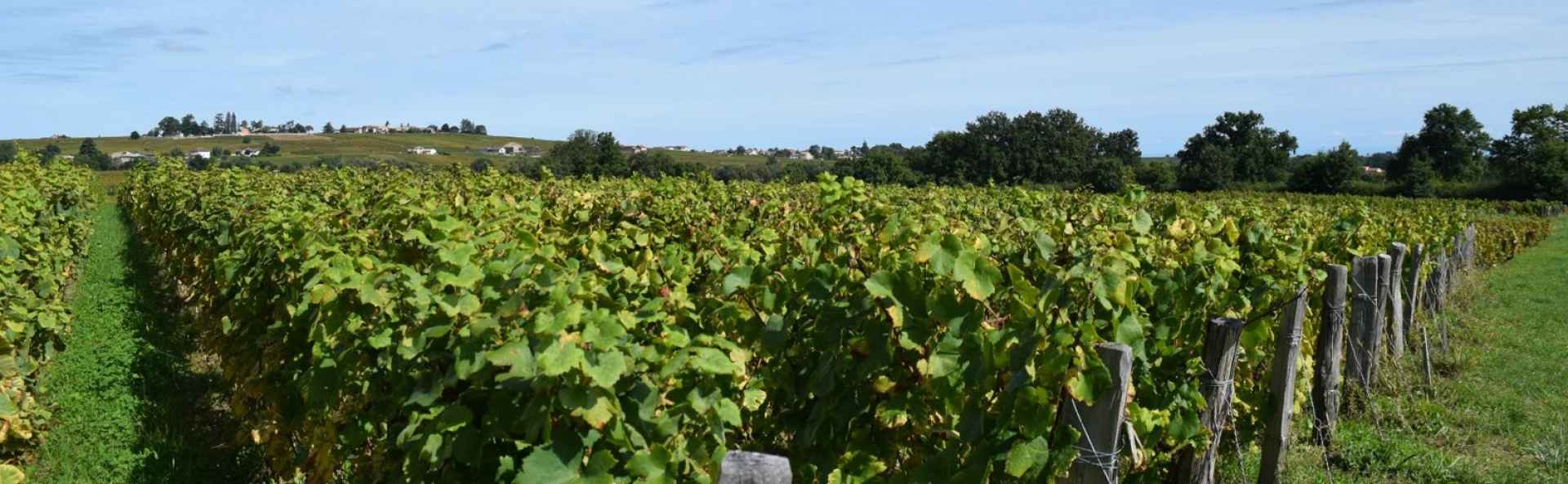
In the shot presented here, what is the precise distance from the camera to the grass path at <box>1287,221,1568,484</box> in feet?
17.5

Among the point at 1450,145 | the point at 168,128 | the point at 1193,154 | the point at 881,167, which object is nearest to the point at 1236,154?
the point at 1193,154

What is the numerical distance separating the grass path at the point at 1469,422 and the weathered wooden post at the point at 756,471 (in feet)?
13.7

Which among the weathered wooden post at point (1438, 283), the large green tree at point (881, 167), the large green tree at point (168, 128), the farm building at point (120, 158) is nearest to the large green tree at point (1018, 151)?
the large green tree at point (881, 167)

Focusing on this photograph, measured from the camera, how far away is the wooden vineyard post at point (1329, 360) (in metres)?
5.30

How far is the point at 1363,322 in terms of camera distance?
620 centimetres

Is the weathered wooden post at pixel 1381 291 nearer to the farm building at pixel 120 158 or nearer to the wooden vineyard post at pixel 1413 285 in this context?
the wooden vineyard post at pixel 1413 285

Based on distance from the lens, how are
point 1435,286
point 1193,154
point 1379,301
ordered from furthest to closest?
point 1193,154 < point 1435,286 < point 1379,301

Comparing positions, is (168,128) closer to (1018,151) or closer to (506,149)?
(506,149)

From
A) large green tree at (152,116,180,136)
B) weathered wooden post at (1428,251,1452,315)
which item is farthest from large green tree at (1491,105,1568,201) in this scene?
large green tree at (152,116,180,136)

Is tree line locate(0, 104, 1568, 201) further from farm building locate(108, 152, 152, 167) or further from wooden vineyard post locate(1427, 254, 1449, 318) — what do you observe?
wooden vineyard post locate(1427, 254, 1449, 318)

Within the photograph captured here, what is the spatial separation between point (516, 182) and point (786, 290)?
330 inches

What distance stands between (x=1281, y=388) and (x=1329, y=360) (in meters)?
1.26

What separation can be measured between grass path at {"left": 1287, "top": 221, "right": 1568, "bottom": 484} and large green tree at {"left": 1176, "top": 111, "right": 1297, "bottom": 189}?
6896 centimetres

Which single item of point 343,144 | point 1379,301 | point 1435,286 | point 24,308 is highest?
point 1379,301
